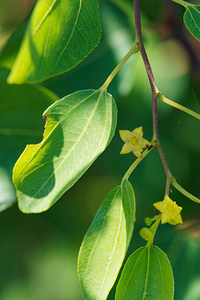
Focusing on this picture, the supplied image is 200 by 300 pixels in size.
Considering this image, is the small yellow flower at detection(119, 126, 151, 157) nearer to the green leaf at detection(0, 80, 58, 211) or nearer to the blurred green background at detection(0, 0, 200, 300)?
the green leaf at detection(0, 80, 58, 211)

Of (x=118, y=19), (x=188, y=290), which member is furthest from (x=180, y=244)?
(x=118, y=19)

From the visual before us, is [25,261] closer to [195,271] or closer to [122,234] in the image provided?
[195,271]

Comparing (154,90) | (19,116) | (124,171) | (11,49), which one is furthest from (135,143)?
(124,171)

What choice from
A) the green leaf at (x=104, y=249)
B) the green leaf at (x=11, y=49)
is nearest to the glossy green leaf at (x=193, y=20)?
the green leaf at (x=104, y=249)

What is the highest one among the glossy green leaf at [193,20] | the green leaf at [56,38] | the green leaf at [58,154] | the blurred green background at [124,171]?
the glossy green leaf at [193,20]

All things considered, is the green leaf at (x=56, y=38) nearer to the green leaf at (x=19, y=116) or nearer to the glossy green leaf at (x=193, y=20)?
the glossy green leaf at (x=193, y=20)

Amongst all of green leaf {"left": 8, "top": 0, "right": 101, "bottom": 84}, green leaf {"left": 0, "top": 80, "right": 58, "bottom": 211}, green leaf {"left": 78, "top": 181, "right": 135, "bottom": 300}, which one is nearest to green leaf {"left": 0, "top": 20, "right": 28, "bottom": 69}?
green leaf {"left": 0, "top": 80, "right": 58, "bottom": 211}

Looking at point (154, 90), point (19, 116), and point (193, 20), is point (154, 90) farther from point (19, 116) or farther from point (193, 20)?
point (19, 116)
